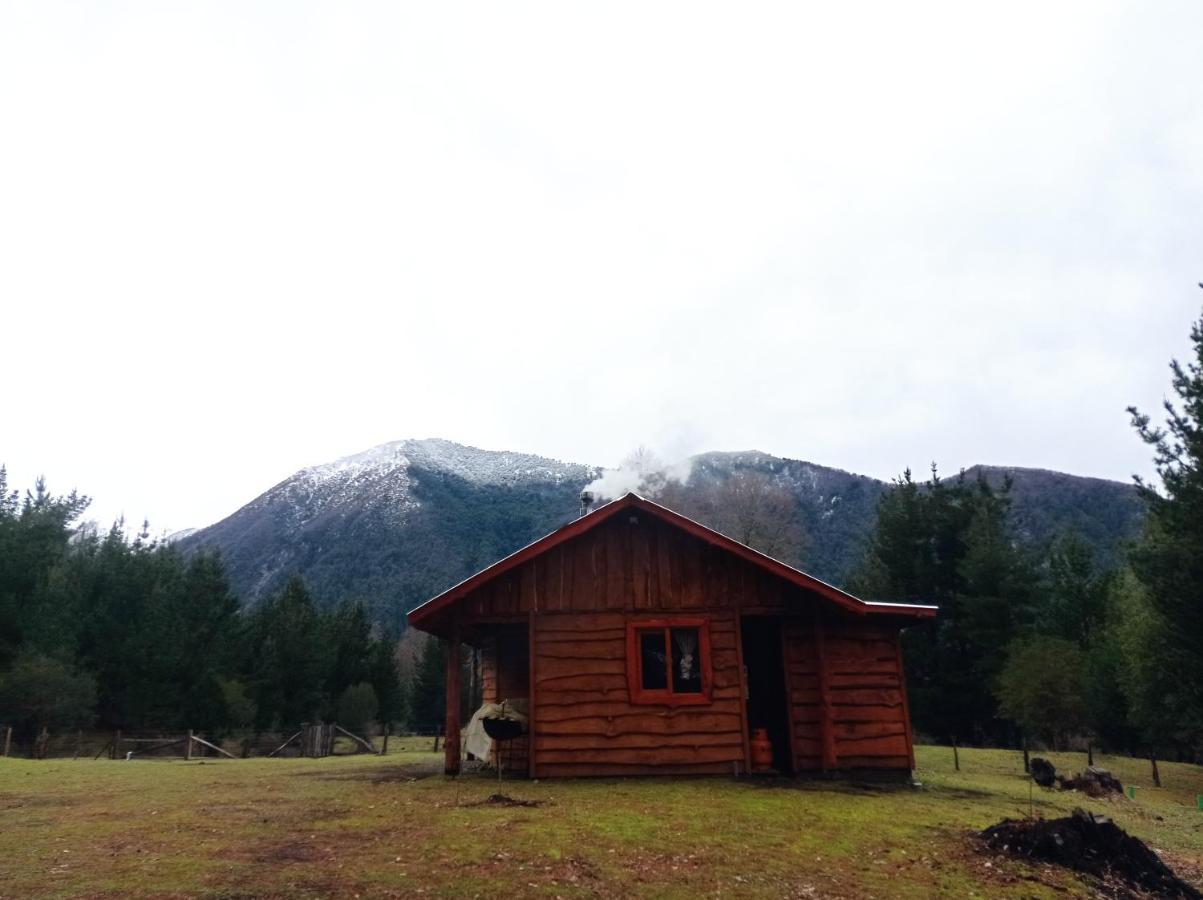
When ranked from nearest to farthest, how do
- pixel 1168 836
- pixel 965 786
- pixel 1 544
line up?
1. pixel 1168 836
2. pixel 965 786
3. pixel 1 544

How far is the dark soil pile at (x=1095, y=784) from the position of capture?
59.0ft

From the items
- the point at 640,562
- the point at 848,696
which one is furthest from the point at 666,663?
the point at 848,696

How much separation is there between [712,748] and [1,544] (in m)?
32.2

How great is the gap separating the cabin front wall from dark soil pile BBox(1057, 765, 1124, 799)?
4.66m

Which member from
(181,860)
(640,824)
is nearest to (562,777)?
(640,824)

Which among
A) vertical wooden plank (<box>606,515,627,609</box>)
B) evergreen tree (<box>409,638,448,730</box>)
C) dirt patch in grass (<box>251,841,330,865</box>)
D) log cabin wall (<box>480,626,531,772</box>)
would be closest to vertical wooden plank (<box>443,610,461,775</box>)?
log cabin wall (<box>480,626,531,772</box>)

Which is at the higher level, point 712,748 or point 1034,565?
point 1034,565

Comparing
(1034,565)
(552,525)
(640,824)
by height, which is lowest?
(640,824)

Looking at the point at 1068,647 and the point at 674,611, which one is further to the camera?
the point at 1068,647

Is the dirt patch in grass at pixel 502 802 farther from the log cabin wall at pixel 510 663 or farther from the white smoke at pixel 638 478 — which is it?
the white smoke at pixel 638 478

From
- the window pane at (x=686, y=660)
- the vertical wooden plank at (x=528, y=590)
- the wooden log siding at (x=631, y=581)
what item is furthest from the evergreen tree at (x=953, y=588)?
the vertical wooden plank at (x=528, y=590)

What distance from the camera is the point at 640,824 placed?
1148 centimetres

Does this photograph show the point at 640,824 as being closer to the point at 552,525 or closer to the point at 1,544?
the point at 1,544

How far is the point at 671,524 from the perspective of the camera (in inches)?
676
